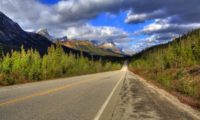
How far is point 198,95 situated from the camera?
17203 millimetres

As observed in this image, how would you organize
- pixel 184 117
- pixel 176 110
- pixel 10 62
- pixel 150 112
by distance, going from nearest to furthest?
pixel 184 117 → pixel 150 112 → pixel 176 110 → pixel 10 62

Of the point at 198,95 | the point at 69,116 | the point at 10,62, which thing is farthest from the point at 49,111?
the point at 10,62

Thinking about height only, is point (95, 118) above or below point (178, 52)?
below

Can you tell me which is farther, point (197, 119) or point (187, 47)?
point (187, 47)

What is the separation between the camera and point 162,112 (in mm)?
11445

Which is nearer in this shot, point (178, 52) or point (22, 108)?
point (22, 108)

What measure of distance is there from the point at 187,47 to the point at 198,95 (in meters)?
63.9

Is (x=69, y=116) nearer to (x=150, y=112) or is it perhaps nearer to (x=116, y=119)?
(x=116, y=119)

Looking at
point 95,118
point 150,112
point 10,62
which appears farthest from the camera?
point 10,62

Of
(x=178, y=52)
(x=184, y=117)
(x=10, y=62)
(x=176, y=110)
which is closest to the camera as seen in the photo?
(x=184, y=117)

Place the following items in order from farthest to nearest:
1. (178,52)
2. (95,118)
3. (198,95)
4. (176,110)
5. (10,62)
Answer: (178,52) < (10,62) < (198,95) < (176,110) < (95,118)

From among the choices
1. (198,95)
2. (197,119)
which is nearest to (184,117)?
(197,119)

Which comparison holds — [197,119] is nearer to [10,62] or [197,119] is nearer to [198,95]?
[198,95]

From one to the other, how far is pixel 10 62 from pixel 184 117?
7035 centimetres
